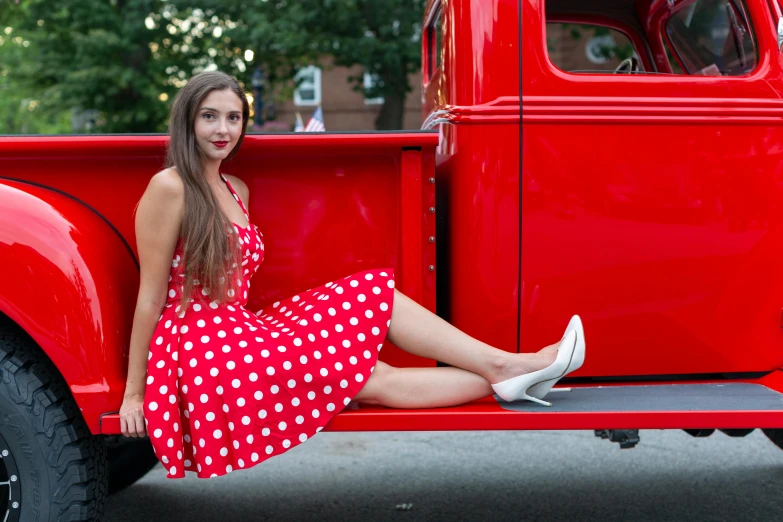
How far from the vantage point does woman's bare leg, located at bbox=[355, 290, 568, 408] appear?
7.59ft

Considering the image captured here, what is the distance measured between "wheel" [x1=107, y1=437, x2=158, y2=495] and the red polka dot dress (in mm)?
1122

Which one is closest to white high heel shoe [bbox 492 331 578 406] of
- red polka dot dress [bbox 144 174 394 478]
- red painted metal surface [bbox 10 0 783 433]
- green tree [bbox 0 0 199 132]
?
red painted metal surface [bbox 10 0 783 433]

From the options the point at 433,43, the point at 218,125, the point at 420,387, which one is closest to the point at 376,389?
the point at 420,387

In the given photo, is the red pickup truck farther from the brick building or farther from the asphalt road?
the brick building

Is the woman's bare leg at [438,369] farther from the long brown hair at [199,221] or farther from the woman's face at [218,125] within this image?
the woman's face at [218,125]

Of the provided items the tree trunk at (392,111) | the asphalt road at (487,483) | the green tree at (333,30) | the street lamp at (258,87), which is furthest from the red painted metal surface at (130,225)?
the street lamp at (258,87)

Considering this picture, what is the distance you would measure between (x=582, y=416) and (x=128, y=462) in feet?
6.47

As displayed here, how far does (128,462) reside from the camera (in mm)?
3309

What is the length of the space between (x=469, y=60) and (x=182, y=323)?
1.18m

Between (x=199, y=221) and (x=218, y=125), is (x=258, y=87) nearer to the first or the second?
(x=218, y=125)

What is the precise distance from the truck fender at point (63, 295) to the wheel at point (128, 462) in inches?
44.1

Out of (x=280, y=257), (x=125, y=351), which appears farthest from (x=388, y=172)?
(x=125, y=351)

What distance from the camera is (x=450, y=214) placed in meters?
2.60

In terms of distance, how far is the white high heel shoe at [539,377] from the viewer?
227cm
